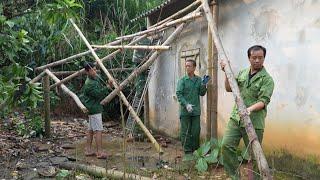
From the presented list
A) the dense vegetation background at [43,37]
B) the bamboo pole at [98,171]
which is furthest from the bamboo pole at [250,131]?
the bamboo pole at [98,171]

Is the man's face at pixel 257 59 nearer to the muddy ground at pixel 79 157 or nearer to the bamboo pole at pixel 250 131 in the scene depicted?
the bamboo pole at pixel 250 131

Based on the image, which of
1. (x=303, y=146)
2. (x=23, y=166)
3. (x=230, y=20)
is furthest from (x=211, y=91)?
(x=23, y=166)

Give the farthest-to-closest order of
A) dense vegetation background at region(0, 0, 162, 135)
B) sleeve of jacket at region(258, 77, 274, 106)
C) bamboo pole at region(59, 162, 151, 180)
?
bamboo pole at region(59, 162, 151, 180)
sleeve of jacket at region(258, 77, 274, 106)
dense vegetation background at region(0, 0, 162, 135)

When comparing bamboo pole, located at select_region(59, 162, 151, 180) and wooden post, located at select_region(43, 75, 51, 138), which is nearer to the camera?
bamboo pole, located at select_region(59, 162, 151, 180)

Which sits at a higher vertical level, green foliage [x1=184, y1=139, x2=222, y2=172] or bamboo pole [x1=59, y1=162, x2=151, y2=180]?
green foliage [x1=184, y1=139, x2=222, y2=172]

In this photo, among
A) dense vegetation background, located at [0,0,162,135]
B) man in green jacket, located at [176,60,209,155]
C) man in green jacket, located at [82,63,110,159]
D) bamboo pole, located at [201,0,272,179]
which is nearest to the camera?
bamboo pole, located at [201,0,272,179]

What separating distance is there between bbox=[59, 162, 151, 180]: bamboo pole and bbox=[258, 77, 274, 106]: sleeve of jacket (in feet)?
5.76

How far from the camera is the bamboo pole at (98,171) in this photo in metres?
5.23

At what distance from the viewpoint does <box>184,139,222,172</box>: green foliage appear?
6027 mm

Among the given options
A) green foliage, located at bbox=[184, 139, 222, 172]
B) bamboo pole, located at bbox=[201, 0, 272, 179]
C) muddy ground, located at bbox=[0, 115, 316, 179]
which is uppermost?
bamboo pole, located at bbox=[201, 0, 272, 179]

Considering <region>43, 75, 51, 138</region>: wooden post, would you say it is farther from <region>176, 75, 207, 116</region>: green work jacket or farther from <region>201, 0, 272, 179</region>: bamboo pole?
<region>201, 0, 272, 179</region>: bamboo pole

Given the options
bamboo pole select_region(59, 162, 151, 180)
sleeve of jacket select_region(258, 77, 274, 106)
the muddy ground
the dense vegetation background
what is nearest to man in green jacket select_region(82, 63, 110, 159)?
the muddy ground

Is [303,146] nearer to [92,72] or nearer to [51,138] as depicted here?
[92,72]

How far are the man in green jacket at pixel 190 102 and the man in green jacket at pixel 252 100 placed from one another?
1.94 metres
